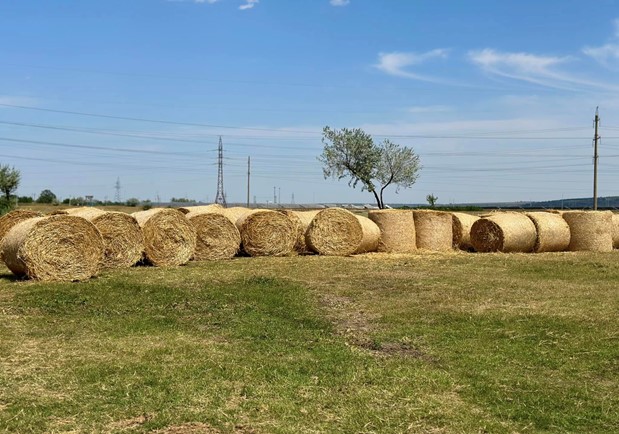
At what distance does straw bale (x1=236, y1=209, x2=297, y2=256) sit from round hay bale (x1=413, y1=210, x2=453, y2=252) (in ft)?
14.9

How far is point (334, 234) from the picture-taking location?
2036cm

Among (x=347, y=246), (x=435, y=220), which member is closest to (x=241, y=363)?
(x=347, y=246)

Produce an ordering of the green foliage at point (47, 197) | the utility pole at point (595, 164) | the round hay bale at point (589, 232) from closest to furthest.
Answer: the round hay bale at point (589, 232) → the utility pole at point (595, 164) → the green foliage at point (47, 197)

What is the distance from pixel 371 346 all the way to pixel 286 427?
9.74ft

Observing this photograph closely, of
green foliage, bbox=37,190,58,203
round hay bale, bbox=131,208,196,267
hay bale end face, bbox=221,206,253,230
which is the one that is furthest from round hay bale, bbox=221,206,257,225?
green foliage, bbox=37,190,58,203

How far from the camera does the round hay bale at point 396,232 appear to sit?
21453 mm

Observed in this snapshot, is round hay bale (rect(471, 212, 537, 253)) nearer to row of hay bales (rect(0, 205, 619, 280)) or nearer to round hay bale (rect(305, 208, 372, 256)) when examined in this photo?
row of hay bales (rect(0, 205, 619, 280))

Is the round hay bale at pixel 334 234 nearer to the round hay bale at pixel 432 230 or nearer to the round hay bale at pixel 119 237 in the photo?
Answer: the round hay bale at pixel 432 230

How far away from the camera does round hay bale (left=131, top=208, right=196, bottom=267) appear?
16812mm

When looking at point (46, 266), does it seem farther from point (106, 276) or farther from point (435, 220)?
point (435, 220)

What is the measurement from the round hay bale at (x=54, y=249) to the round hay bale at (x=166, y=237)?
7.37 ft

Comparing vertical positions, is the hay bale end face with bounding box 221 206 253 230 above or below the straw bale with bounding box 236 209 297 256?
above

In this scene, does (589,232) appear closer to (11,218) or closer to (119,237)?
(119,237)

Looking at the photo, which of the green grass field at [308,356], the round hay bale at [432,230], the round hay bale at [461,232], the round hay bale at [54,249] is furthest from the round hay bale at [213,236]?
the round hay bale at [461,232]
